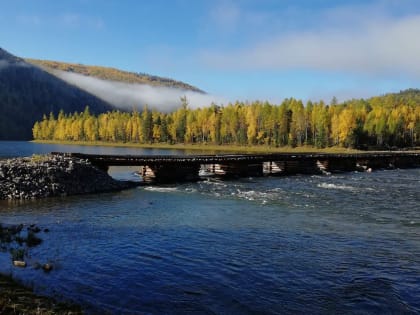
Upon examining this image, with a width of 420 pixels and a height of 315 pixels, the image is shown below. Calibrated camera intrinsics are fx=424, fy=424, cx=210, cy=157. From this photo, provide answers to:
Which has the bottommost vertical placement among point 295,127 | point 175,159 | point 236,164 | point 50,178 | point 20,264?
point 20,264

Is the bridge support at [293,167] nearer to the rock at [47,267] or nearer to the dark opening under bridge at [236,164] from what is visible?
the dark opening under bridge at [236,164]

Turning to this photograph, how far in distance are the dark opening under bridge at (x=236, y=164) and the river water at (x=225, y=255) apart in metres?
16.1

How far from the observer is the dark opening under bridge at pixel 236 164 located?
194 feet

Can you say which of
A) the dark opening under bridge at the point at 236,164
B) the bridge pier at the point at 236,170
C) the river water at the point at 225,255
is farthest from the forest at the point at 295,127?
the river water at the point at 225,255

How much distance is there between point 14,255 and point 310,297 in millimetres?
14430

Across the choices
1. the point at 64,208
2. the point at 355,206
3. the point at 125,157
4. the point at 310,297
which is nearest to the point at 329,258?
the point at 310,297

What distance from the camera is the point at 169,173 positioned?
2431 inches

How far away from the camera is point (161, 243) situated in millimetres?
25422

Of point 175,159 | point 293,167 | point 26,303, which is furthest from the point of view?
point 293,167

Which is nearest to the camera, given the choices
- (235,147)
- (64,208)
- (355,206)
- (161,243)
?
(161,243)

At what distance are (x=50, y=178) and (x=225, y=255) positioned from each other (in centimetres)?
2837

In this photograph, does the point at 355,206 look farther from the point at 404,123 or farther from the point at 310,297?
the point at 404,123

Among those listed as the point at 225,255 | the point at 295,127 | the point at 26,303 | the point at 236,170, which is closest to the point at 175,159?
the point at 236,170

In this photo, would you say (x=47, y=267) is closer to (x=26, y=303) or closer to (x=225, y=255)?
(x=26, y=303)
